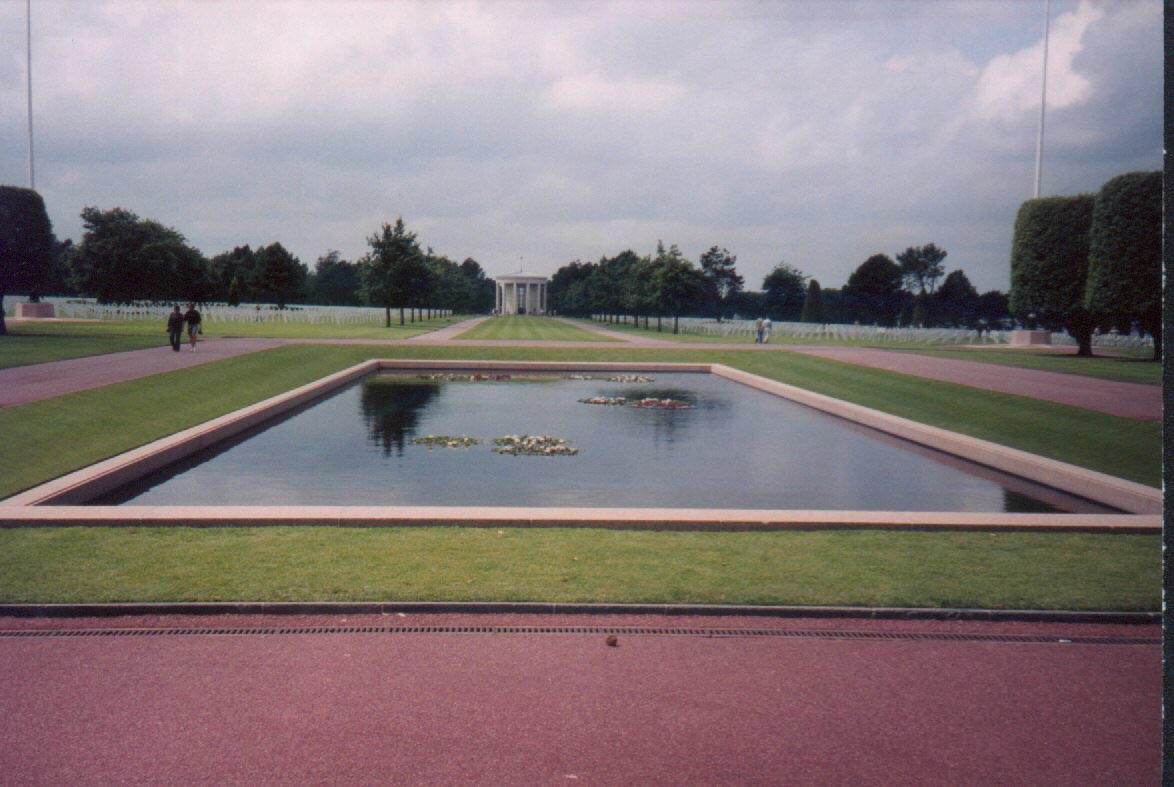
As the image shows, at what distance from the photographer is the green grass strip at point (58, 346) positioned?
24.7 metres

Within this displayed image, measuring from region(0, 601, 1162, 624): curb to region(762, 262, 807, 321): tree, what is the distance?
9614 cm

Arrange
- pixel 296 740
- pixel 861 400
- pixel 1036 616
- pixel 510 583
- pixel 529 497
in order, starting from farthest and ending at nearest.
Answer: pixel 861 400 < pixel 529 497 < pixel 510 583 < pixel 1036 616 < pixel 296 740

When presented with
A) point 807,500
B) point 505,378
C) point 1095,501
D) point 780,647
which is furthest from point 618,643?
point 505,378

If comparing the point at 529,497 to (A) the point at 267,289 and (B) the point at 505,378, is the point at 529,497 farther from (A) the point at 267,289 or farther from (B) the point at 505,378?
(A) the point at 267,289

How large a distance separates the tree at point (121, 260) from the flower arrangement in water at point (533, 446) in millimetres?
65342

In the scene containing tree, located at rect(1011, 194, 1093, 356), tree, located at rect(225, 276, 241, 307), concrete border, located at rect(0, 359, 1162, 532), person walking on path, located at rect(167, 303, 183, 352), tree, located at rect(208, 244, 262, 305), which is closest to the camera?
concrete border, located at rect(0, 359, 1162, 532)

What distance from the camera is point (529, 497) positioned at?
33.3ft

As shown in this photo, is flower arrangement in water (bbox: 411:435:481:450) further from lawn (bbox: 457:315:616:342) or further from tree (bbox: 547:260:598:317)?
tree (bbox: 547:260:598:317)

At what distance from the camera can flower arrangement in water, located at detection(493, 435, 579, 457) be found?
13.1 m

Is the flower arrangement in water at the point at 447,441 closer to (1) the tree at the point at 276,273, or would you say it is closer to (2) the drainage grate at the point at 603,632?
(2) the drainage grate at the point at 603,632

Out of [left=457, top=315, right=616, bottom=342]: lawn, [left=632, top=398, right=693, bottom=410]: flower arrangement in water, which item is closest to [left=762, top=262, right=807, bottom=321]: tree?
[left=457, top=315, right=616, bottom=342]: lawn

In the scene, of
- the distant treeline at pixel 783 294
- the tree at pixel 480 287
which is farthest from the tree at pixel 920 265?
the tree at pixel 480 287

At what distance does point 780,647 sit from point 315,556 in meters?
3.58

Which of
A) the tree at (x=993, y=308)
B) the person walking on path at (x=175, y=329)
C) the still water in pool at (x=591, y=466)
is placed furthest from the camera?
the tree at (x=993, y=308)
